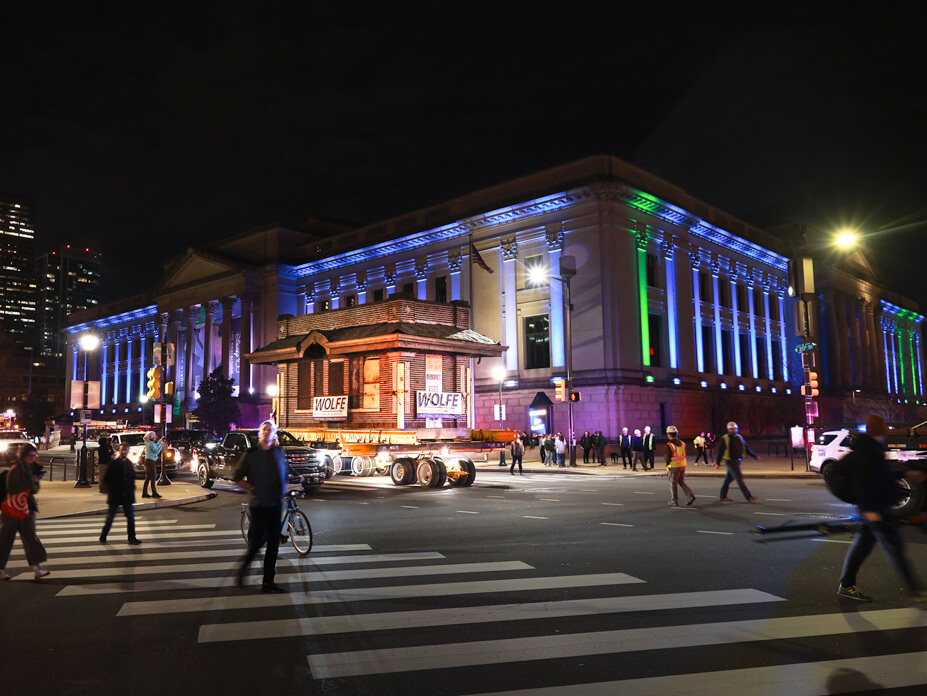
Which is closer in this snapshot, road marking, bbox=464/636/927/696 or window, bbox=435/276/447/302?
road marking, bbox=464/636/927/696

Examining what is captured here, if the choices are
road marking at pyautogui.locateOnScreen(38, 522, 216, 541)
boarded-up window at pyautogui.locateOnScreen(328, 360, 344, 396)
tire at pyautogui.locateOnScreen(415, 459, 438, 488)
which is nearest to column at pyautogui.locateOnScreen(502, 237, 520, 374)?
boarded-up window at pyautogui.locateOnScreen(328, 360, 344, 396)

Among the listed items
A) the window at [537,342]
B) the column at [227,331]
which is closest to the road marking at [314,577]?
the window at [537,342]

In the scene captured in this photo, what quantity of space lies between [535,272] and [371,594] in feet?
145

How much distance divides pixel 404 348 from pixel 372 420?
314 centimetres

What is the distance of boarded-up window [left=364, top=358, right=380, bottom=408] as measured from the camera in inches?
1029

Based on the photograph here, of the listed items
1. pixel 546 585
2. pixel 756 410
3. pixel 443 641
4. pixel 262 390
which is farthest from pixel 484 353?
pixel 262 390

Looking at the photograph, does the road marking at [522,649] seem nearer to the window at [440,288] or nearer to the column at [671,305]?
the column at [671,305]

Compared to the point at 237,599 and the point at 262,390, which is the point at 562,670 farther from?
the point at 262,390

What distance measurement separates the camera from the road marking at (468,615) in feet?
22.6

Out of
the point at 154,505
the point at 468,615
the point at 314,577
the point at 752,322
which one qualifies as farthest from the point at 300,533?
the point at 752,322

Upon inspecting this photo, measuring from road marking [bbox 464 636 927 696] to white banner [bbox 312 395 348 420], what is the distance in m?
22.3

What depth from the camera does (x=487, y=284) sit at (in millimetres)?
56312

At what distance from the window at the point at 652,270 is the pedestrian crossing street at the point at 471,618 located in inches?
1768

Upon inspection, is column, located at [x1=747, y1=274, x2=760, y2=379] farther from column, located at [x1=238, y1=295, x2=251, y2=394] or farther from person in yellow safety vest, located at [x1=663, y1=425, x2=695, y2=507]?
person in yellow safety vest, located at [x1=663, y1=425, x2=695, y2=507]
